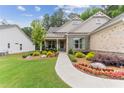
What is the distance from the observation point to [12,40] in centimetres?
2600

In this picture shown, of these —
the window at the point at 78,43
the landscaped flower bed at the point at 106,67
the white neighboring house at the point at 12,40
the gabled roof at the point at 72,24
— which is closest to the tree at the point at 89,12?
the gabled roof at the point at 72,24

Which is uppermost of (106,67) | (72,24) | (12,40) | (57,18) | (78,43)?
(57,18)

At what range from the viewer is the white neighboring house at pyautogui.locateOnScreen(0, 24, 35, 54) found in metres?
23.9

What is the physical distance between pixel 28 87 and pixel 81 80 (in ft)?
7.85

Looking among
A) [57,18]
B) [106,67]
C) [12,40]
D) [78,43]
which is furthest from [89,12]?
[106,67]

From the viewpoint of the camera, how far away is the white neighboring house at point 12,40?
2391 cm

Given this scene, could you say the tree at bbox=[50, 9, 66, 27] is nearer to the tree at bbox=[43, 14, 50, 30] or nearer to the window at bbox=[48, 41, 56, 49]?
the tree at bbox=[43, 14, 50, 30]

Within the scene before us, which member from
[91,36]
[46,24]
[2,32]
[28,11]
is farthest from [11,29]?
[46,24]

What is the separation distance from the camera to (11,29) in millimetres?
25969

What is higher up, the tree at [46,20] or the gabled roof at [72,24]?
the tree at [46,20]

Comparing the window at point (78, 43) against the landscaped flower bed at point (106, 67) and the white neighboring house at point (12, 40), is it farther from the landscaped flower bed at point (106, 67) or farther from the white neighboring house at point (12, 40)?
the white neighboring house at point (12, 40)

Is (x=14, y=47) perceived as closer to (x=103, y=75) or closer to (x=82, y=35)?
(x=82, y=35)

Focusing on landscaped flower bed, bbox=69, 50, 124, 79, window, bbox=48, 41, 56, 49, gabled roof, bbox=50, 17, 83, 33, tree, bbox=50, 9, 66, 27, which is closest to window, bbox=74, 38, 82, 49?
gabled roof, bbox=50, 17, 83, 33

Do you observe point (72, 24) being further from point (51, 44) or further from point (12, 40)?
point (12, 40)
